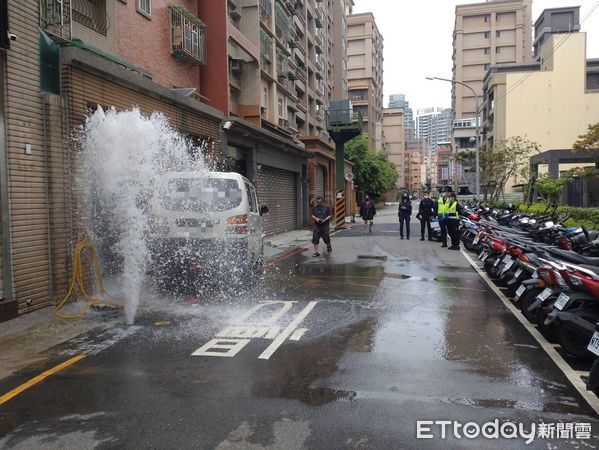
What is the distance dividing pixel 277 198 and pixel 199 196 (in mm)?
14707

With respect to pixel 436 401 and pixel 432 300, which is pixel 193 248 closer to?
pixel 432 300

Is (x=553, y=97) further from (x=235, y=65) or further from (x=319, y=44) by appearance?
(x=235, y=65)

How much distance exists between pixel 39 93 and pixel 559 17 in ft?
234

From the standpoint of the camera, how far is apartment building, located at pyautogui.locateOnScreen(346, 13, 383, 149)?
82438 mm

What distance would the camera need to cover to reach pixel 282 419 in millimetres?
4031

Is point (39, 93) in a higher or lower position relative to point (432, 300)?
higher

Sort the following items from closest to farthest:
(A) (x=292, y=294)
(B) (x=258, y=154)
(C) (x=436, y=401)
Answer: (C) (x=436, y=401) < (A) (x=292, y=294) < (B) (x=258, y=154)

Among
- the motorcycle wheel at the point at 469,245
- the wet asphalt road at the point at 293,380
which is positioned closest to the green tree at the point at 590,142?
the motorcycle wheel at the point at 469,245

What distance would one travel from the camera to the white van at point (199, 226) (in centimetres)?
888

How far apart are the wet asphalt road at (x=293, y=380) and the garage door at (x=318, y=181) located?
902 inches

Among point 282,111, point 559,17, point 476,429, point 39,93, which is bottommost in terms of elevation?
point 476,429

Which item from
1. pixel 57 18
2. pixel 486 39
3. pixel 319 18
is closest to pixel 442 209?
pixel 57 18

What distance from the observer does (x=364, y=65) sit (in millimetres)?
86188

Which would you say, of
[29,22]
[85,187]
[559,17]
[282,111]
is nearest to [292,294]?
[85,187]
